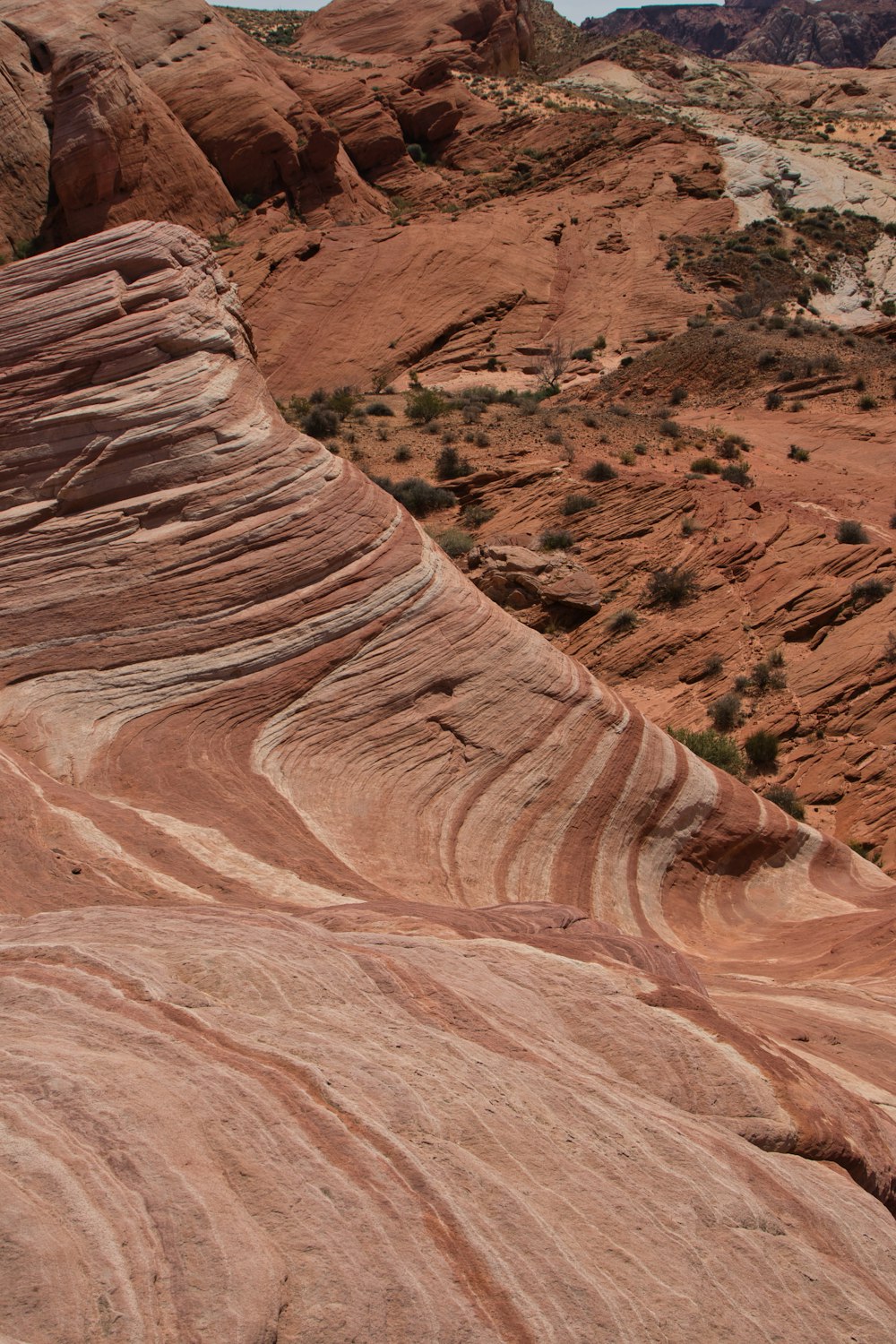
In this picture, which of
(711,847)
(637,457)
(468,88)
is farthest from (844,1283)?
(468,88)

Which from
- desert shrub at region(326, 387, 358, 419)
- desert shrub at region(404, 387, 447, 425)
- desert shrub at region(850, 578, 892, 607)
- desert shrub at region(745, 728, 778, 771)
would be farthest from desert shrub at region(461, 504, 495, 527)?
desert shrub at region(745, 728, 778, 771)

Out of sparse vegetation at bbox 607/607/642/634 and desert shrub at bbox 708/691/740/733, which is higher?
sparse vegetation at bbox 607/607/642/634

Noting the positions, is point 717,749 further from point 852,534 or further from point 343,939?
point 343,939

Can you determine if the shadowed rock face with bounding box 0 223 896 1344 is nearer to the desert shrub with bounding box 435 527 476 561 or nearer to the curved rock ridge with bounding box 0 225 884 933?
the curved rock ridge with bounding box 0 225 884 933

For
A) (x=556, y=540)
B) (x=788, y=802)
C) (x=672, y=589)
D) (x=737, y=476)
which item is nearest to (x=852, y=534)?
(x=672, y=589)

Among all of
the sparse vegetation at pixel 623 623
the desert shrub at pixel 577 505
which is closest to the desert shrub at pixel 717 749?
the sparse vegetation at pixel 623 623
